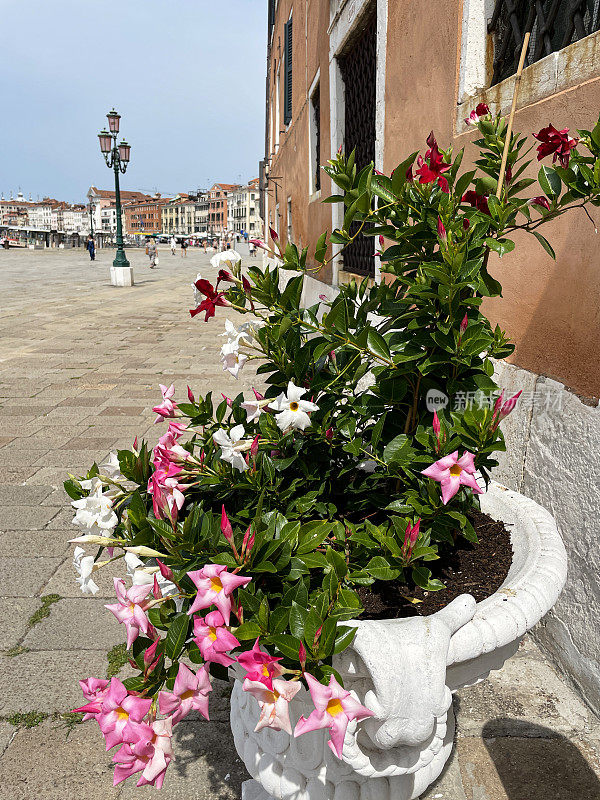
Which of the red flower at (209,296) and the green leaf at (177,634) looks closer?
the green leaf at (177,634)

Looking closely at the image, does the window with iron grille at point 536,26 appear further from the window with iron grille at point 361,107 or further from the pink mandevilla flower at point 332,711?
the pink mandevilla flower at point 332,711

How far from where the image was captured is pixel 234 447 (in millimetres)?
1498

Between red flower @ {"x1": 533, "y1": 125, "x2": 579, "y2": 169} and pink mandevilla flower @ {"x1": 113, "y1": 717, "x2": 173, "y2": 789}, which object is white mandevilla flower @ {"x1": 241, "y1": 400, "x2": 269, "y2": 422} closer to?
pink mandevilla flower @ {"x1": 113, "y1": 717, "x2": 173, "y2": 789}

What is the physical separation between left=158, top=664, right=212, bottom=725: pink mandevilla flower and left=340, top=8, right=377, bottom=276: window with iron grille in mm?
4276

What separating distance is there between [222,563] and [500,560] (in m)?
0.87

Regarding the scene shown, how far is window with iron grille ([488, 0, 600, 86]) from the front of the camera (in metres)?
2.38

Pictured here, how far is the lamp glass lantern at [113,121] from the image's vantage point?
1803cm

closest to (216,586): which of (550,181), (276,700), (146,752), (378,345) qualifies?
(276,700)

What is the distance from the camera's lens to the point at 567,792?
1849 mm

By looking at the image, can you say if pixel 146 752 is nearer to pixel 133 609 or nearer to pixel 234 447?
pixel 133 609

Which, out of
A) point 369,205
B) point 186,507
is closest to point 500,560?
point 186,507

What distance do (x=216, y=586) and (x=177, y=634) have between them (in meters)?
0.16

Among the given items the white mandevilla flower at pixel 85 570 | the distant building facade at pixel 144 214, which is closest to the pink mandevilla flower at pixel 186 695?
the white mandevilla flower at pixel 85 570

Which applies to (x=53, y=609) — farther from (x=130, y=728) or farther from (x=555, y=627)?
(x=555, y=627)
